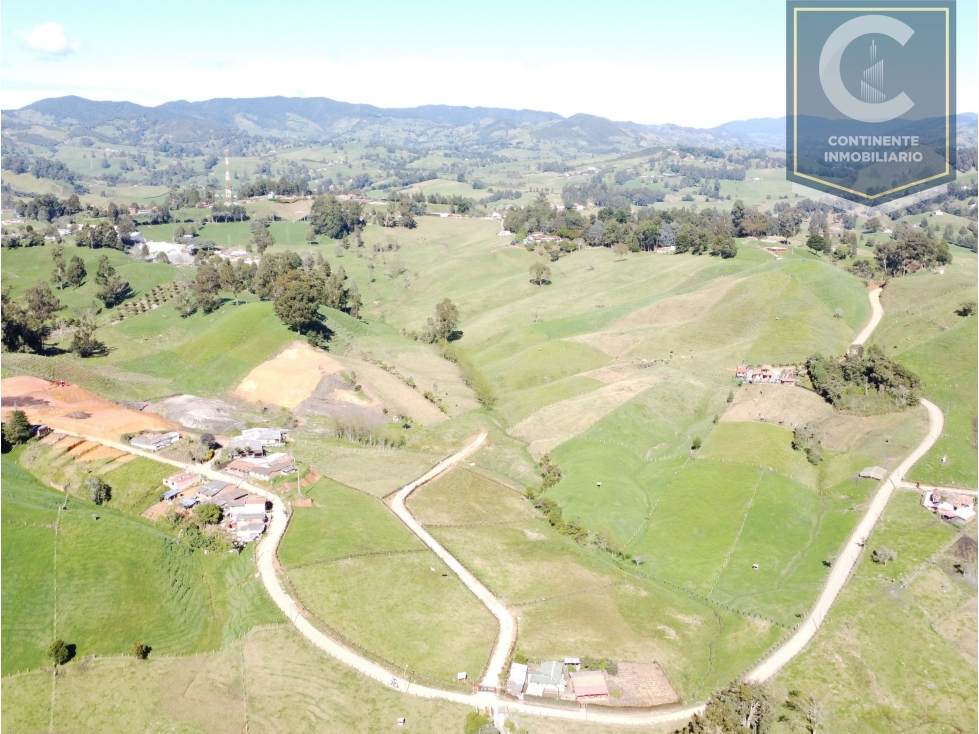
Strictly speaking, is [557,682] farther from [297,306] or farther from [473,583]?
[297,306]

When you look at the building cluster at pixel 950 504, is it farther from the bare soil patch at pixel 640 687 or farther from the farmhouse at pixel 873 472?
the bare soil patch at pixel 640 687

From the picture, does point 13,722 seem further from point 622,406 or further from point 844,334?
point 844,334

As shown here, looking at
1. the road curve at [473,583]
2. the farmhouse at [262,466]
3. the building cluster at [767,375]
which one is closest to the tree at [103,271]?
the farmhouse at [262,466]

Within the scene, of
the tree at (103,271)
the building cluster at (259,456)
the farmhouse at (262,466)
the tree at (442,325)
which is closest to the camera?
the farmhouse at (262,466)

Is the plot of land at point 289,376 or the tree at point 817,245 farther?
the tree at point 817,245

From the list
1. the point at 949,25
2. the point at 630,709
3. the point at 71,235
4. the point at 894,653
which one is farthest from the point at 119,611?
the point at 71,235

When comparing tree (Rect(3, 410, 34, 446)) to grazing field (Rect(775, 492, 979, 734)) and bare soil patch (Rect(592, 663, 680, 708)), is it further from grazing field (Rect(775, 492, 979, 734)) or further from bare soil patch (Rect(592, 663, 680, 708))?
grazing field (Rect(775, 492, 979, 734))
